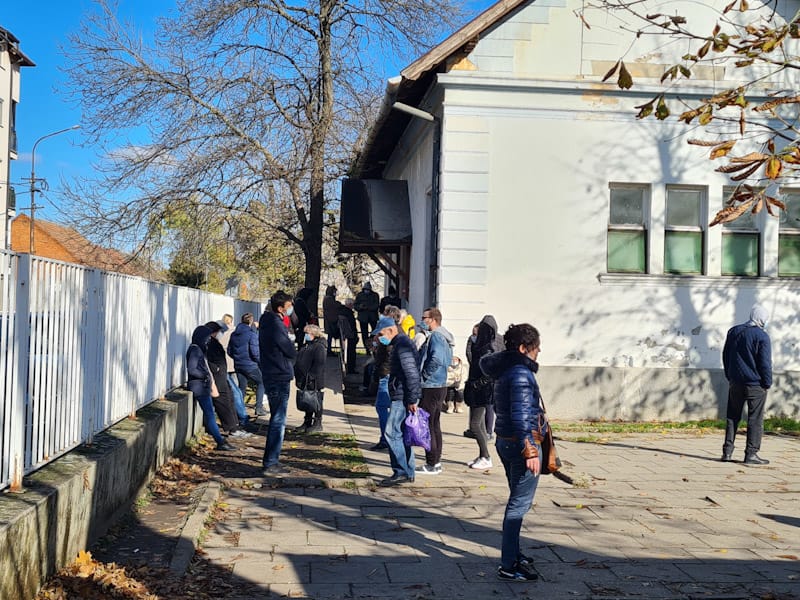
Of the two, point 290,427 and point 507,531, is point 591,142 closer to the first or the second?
point 290,427

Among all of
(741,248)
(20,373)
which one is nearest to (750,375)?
(741,248)

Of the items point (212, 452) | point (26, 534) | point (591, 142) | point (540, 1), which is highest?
point (540, 1)

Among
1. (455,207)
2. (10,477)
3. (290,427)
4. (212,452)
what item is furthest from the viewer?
(455,207)

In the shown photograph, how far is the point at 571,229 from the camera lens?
49.0ft

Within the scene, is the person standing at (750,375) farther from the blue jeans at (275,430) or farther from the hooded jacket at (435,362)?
the blue jeans at (275,430)

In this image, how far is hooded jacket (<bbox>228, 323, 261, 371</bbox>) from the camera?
13617 millimetres

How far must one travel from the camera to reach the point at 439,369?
970 centimetres

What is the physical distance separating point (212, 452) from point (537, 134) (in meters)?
7.56

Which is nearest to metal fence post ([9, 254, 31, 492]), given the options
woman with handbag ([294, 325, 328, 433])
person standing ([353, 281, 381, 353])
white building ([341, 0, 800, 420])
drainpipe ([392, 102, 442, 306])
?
woman with handbag ([294, 325, 328, 433])

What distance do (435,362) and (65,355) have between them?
4.30 m

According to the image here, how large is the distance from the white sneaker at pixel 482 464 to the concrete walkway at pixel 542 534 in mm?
78

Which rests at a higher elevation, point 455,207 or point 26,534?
point 455,207

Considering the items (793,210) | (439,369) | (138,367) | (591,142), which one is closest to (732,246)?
(793,210)

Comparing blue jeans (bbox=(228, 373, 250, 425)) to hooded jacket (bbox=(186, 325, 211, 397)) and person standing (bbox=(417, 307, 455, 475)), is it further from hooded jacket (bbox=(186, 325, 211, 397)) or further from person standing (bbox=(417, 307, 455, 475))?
person standing (bbox=(417, 307, 455, 475))
